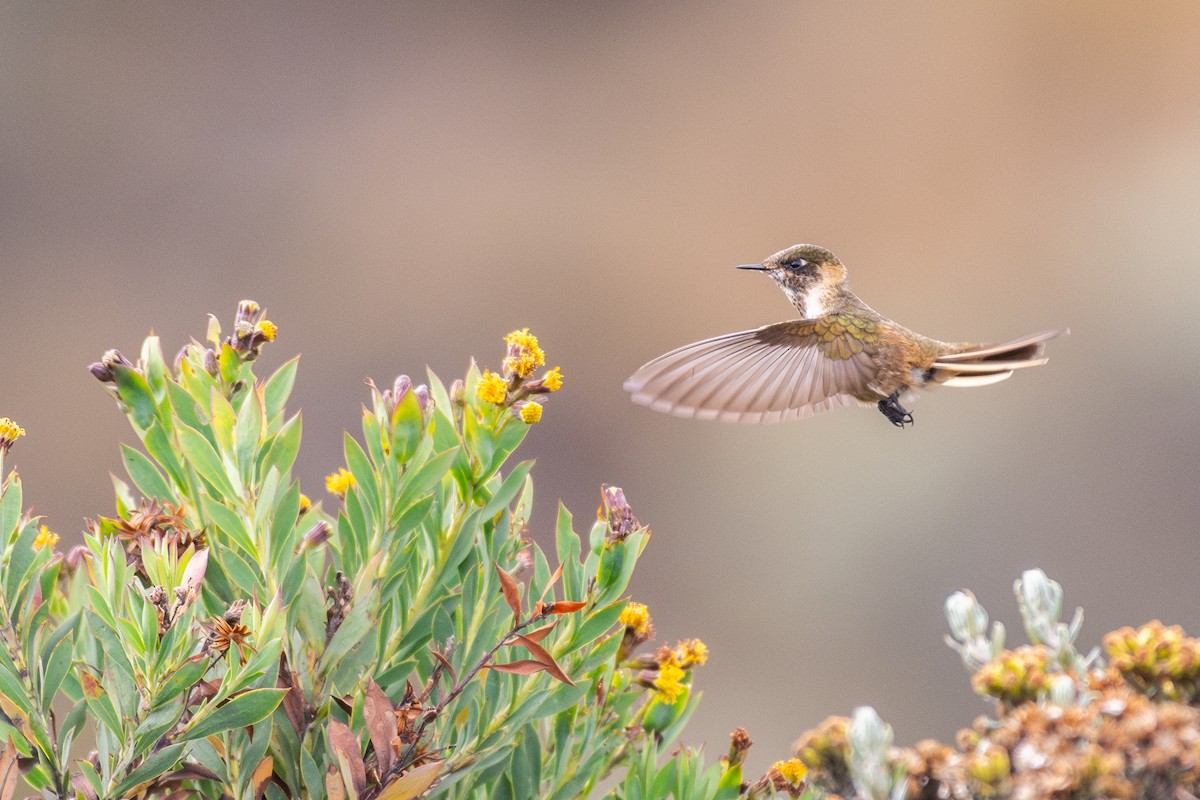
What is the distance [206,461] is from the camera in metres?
0.69

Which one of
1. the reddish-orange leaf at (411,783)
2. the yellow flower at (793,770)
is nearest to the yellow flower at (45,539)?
the reddish-orange leaf at (411,783)

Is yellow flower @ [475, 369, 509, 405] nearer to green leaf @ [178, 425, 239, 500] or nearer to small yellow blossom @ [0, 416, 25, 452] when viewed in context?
green leaf @ [178, 425, 239, 500]

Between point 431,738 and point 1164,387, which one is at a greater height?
point 1164,387

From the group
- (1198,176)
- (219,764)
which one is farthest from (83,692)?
(1198,176)

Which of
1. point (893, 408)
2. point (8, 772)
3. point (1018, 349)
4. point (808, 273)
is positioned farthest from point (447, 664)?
point (808, 273)

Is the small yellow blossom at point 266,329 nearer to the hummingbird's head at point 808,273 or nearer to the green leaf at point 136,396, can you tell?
the green leaf at point 136,396

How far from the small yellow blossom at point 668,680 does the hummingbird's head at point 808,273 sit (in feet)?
3.17

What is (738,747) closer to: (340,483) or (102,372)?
(340,483)

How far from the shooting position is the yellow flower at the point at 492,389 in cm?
72

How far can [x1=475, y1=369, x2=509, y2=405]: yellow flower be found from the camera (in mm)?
715

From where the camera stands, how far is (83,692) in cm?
68

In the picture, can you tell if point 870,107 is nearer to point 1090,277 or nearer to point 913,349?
point 1090,277

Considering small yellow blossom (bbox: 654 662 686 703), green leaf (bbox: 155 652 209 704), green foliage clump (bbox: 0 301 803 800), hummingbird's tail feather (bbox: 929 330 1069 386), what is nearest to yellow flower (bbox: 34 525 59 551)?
green foliage clump (bbox: 0 301 803 800)

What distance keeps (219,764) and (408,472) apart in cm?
21
